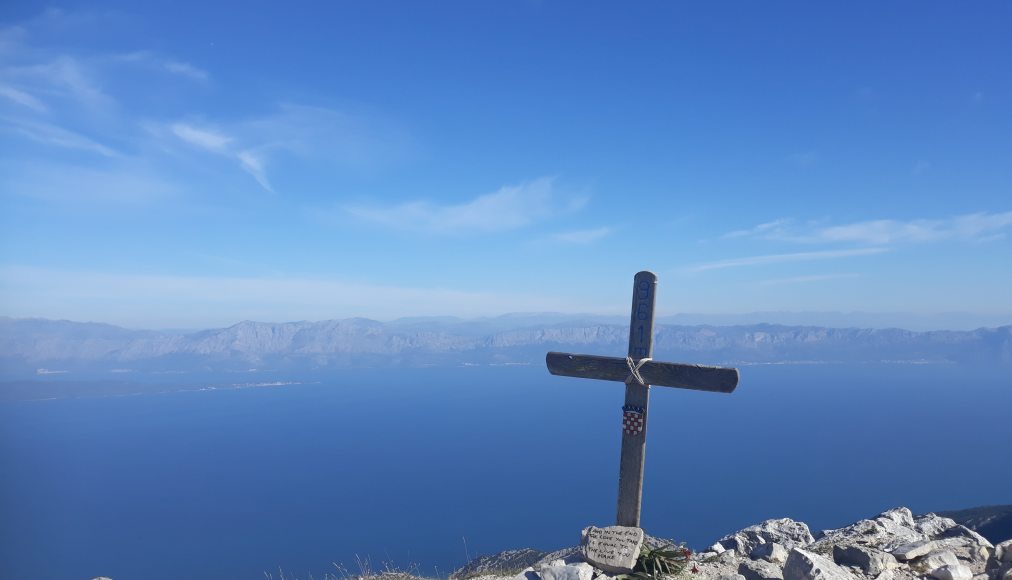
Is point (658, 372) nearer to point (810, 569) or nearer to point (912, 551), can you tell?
point (810, 569)

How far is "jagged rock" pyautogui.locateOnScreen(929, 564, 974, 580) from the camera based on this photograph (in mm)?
6160

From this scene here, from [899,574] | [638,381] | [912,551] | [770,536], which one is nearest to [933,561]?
[912,551]

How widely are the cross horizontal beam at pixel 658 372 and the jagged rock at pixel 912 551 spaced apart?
8.62 feet

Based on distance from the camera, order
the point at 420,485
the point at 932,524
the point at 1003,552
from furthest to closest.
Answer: the point at 420,485
the point at 932,524
the point at 1003,552

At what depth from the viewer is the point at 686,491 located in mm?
115125

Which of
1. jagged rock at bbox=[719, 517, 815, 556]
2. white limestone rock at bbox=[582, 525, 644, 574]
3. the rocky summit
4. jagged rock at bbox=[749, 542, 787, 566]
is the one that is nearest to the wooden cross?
white limestone rock at bbox=[582, 525, 644, 574]

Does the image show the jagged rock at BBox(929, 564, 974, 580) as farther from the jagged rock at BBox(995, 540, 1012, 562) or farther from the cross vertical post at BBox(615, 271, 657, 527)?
the cross vertical post at BBox(615, 271, 657, 527)

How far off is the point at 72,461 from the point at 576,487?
13861cm

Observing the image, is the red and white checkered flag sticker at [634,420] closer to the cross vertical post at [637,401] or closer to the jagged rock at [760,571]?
the cross vertical post at [637,401]

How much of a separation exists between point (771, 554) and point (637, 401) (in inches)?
101

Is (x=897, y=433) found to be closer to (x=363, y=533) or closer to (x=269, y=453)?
(x=363, y=533)

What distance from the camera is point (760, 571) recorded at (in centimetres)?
670

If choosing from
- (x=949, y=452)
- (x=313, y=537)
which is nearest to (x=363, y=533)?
(x=313, y=537)

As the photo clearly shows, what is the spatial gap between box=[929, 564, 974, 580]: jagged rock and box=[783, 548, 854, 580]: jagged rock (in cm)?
100
